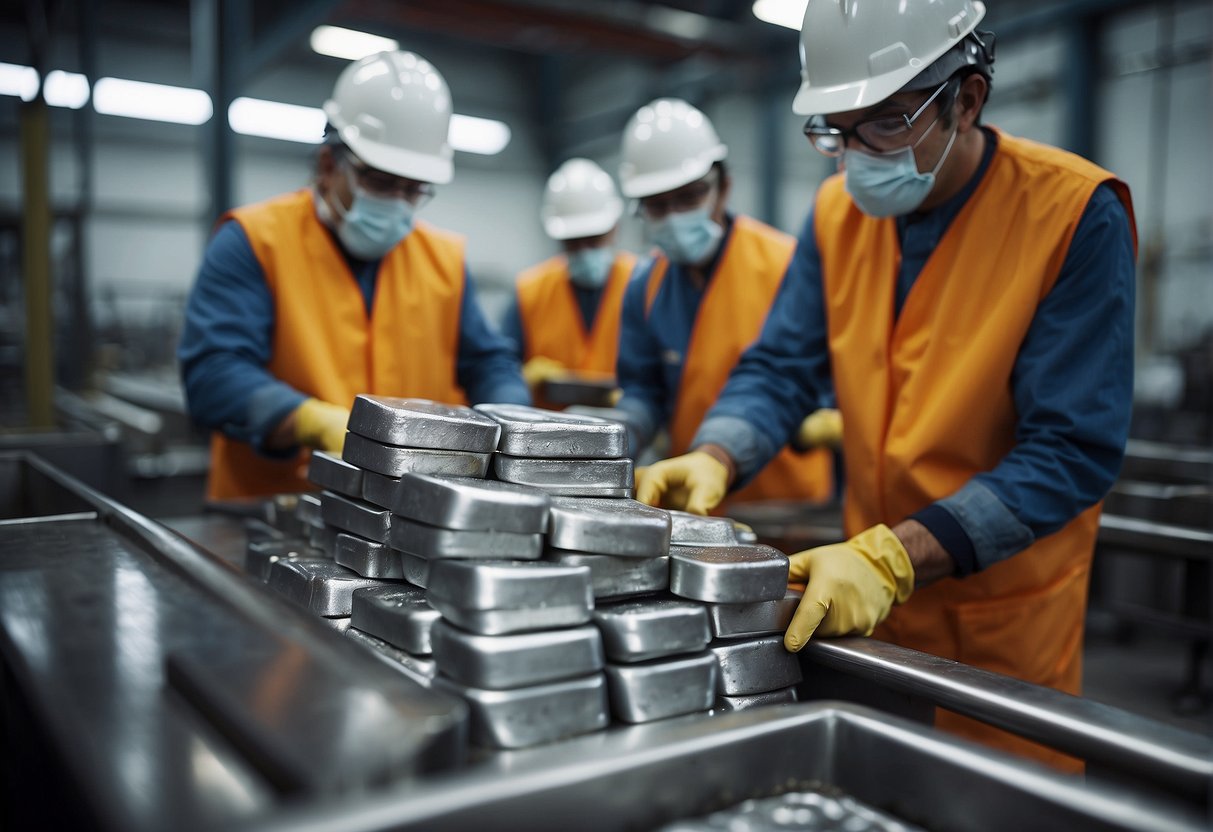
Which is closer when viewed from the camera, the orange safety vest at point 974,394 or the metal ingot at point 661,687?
the metal ingot at point 661,687

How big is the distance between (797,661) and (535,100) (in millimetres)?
12649

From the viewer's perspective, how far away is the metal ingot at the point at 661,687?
95cm

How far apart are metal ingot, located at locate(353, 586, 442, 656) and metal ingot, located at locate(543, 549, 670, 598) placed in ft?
0.48

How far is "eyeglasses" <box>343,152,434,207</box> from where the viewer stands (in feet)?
7.25

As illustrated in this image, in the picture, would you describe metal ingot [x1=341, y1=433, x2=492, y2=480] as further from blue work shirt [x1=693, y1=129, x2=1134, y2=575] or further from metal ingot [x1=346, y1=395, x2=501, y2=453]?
blue work shirt [x1=693, y1=129, x2=1134, y2=575]

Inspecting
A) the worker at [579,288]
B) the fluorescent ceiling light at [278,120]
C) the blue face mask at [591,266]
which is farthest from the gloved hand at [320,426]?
the fluorescent ceiling light at [278,120]

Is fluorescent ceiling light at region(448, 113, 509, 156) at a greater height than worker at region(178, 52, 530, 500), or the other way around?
fluorescent ceiling light at region(448, 113, 509, 156)

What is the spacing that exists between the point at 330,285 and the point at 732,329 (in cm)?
116

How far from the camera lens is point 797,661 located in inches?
44.8

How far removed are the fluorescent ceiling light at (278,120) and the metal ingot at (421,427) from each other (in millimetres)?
10626

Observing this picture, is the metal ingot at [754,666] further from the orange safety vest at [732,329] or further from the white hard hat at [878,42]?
the orange safety vest at [732,329]

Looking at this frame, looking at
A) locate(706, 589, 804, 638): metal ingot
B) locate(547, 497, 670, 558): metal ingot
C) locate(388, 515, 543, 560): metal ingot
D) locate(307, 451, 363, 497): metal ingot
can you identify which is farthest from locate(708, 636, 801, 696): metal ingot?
locate(307, 451, 363, 497): metal ingot

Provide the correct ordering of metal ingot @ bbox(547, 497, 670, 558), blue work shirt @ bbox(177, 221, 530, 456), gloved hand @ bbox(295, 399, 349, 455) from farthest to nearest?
1. blue work shirt @ bbox(177, 221, 530, 456)
2. gloved hand @ bbox(295, 399, 349, 455)
3. metal ingot @ bbox(547, 497, 670, 558)

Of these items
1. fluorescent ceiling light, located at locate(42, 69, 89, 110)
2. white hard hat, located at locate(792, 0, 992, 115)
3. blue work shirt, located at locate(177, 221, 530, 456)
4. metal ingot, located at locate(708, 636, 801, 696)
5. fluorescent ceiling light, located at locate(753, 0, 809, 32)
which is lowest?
metal ingot, located at locate(708, 636, 801, 696)
